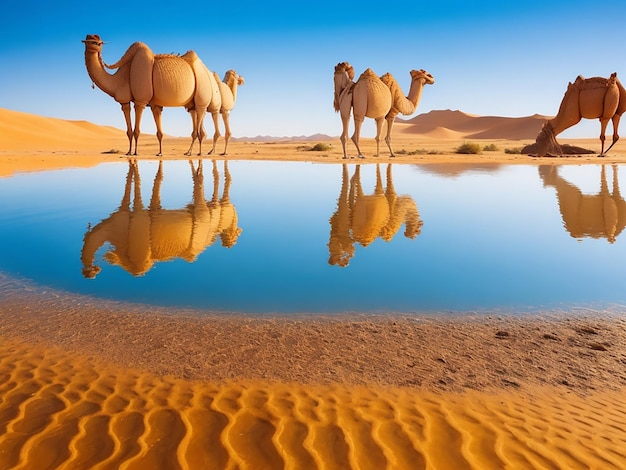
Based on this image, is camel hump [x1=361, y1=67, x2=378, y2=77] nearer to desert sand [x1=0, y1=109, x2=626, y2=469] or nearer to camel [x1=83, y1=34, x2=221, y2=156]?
camel [x1=83, y1=34, x2=221, y2=156]

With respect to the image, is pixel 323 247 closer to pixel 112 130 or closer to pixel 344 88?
pixel 344 88

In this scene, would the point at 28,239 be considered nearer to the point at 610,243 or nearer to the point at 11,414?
the point at 11,414

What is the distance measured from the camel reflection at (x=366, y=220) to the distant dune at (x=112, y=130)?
33763 millimetres

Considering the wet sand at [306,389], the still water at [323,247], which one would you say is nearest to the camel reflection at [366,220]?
the still water at [323,247]

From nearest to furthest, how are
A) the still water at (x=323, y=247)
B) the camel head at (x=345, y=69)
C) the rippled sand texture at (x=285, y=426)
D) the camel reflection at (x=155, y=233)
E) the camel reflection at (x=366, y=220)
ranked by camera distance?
1. the rippled sand texture at (x=285, y=426)
2. the still water at (x=323, y=247)
3. the camel reflection at (x=155, y=233)
4. the camel reflection at (x=366, y=220)
5. the camel head at (x=345, y=69)

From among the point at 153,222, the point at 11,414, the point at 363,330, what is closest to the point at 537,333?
the point at 363,330

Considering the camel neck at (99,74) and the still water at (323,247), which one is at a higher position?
the camel neck at (99,74)

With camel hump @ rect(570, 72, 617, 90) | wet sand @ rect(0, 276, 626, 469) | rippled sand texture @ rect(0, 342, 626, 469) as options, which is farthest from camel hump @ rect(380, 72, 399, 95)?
rippled sand texture @ rect(0, 342, 626, 469)

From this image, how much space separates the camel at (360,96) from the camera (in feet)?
69.3

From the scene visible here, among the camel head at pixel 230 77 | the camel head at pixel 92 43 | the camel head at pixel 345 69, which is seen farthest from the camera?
the camel head at pixel 230 77

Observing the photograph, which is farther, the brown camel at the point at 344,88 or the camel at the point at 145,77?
the brown camel at the point at 344,88

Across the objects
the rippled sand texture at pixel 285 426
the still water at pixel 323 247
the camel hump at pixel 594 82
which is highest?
the camel hump at pixel 594 82

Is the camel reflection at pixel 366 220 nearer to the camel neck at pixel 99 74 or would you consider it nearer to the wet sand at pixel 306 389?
the wet sand at pixel 306 389

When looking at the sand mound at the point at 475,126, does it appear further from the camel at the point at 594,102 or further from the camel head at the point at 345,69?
the camel head at the point at 345,69
